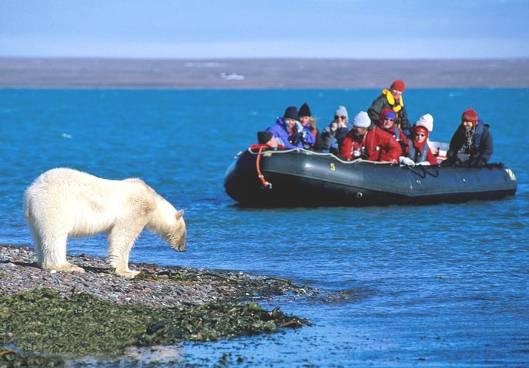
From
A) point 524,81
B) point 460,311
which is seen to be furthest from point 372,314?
point 524,81

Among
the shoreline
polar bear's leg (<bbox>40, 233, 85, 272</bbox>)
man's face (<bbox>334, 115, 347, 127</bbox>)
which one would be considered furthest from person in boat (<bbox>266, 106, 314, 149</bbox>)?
the shoreline

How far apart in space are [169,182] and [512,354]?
17.1 meters

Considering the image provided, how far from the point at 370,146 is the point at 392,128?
51 cm

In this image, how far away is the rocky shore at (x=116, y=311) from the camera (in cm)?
1005

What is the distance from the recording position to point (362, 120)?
738 inches

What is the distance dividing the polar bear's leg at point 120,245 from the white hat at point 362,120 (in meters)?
6.70

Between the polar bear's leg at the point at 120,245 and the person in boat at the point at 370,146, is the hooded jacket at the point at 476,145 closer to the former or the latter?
the person in boat at the point at 370,146

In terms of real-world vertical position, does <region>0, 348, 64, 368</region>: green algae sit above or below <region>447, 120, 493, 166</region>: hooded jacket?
below

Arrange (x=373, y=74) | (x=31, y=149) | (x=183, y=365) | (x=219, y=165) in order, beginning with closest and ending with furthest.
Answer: (x=183, y=365) → (x=219, y=165) → (x=31, y=149) → (x=373, y=74)

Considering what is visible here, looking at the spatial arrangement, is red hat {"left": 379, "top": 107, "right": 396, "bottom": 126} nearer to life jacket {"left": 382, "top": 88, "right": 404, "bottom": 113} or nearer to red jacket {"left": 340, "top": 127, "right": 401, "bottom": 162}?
red jacket {"left": 340, "top": 127, "right": 401, "bottom": 162}

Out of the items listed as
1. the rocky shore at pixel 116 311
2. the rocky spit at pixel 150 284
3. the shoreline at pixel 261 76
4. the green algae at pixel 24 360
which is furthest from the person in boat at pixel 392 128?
the shoreline at pixel 261 76

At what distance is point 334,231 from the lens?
18.1 metres

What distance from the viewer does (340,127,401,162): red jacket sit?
64.1ft

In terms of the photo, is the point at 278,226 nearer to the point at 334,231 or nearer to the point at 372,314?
the point at 334,231
